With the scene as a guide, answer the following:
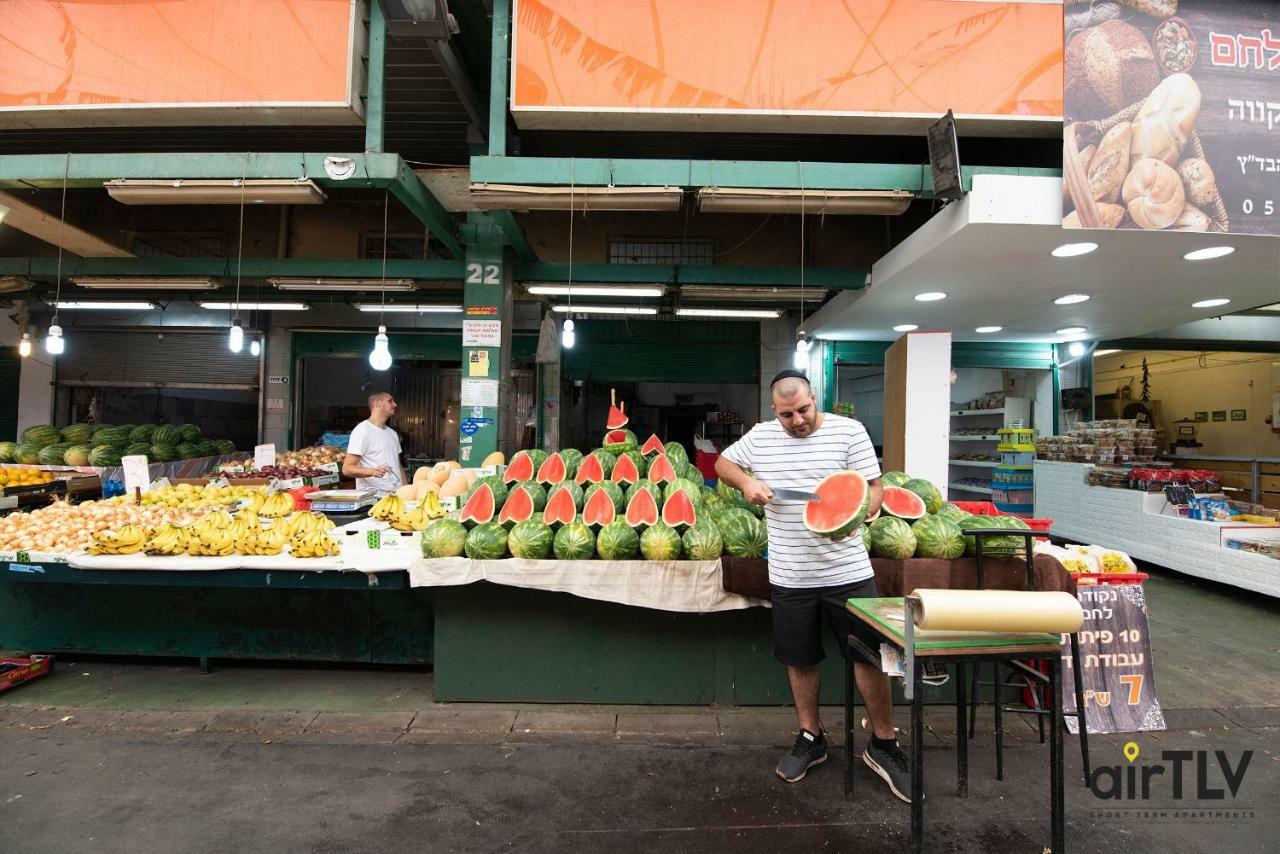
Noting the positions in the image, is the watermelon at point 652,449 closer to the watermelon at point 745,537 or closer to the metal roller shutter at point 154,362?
the watermelon at point 745,537

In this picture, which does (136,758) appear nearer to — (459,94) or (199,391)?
(459,94)

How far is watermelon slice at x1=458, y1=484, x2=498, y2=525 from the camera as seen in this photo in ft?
13.0

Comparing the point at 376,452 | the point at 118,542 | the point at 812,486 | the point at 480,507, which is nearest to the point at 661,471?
the point at 480,507

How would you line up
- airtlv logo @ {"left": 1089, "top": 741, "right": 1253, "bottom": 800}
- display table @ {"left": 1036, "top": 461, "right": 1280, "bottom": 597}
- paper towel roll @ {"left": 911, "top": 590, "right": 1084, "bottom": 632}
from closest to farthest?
1. paper towel roll @ {"left": 911, "top": 590, "right": 1084, "bottom": 632}
2. airtlv logo @ {"left": 1089, "top": 741, "right": 1253, "bottom": 800}
3. display table @ {"left": 1036, "top": 461, "right": 1280, "bottom": 597}

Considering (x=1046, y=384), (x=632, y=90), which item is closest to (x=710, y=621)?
(x=632, y=90)

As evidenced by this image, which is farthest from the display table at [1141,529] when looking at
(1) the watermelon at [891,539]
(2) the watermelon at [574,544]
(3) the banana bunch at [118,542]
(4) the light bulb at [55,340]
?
(4) the light bulb at [55,340]

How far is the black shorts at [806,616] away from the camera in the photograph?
9.77ft

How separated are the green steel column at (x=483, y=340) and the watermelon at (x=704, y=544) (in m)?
4.04

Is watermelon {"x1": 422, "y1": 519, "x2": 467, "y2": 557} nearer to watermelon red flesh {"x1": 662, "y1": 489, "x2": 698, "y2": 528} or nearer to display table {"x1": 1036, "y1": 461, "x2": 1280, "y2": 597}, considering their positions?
watermelon red flesh {"x1": 662, "y1": 489, "x2": 698, "y2": 528}

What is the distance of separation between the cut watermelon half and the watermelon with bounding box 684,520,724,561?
1.14m

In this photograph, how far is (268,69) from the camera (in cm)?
552

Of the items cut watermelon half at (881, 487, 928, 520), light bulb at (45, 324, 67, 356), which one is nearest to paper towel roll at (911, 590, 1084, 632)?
cut watermelon half at (881, 487, 928, 520)

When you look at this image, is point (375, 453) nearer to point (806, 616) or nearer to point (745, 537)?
point (745, 537)

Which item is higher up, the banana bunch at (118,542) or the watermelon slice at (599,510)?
the watermelon slice at (599,510)
